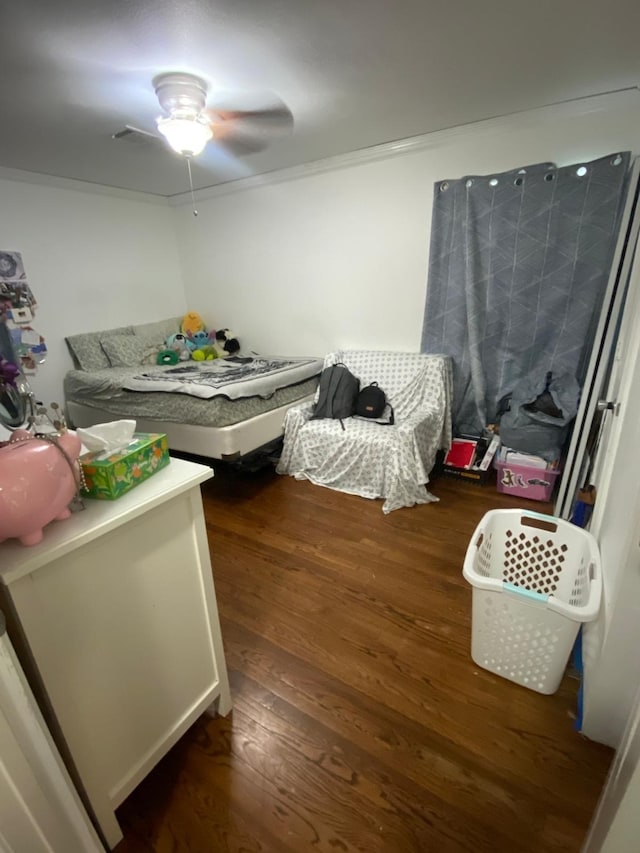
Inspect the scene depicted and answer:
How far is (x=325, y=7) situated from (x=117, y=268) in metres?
3.01

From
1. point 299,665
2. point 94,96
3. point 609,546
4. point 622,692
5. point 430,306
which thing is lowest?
point 299,665

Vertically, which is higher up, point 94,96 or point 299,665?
point 94,96

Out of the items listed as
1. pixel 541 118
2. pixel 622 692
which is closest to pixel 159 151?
pixel 541 118

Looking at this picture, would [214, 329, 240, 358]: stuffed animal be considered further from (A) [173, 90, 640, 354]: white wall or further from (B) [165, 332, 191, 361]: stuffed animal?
(B) [165, 332, 191, 361]: stuffed animal

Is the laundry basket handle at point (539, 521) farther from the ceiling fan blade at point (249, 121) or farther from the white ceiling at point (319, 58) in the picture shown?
the ceiling fan blade at point (249, 121)

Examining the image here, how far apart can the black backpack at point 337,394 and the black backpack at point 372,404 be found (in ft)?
0.19

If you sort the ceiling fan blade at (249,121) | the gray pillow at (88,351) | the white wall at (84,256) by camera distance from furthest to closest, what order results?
the gray pillow at (88,351)
the white wall at (84,256)
the ceiling fan blade at (249,121)

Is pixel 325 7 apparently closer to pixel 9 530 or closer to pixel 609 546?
pixel 9 530

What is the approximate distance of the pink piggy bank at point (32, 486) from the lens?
645 millimetres

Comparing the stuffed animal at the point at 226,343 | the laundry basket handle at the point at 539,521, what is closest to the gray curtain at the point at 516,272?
the laundry basket handle at the point at 539,521

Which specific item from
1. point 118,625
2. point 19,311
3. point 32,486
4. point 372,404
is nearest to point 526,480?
point 372,404

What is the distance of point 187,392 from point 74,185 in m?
2.20

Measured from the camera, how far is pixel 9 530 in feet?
2.16

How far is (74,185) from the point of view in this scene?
3.20 metres
